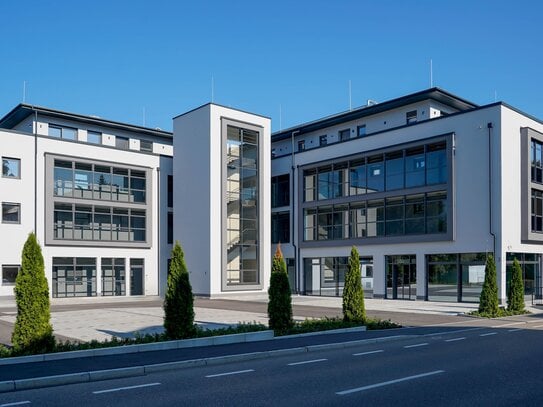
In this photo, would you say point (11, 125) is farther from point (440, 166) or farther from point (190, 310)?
point (190, 310)

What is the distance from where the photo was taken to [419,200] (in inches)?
1417

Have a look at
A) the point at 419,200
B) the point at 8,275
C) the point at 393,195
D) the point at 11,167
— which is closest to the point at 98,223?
the point at 11,167

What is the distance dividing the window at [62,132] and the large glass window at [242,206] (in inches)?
469

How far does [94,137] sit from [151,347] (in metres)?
33.2

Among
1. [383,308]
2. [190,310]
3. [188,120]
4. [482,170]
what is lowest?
[383,308]

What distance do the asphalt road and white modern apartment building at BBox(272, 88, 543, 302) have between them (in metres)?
19.3

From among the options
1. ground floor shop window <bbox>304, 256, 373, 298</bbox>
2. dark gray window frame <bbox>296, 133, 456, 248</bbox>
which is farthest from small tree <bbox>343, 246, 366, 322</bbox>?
ground floor shop window <bbox>304, 256, 373, 298</bbox>

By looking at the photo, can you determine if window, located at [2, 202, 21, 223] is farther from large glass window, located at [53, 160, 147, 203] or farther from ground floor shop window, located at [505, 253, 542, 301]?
ground floor shop window, located at [505, 253, 542, 301]

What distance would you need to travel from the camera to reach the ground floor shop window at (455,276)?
1288 inches

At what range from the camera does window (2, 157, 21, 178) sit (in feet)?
116

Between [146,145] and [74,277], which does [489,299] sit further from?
[146,145]

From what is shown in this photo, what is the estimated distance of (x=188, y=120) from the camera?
41.0 m

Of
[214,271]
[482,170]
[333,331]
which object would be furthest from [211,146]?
[333,331]

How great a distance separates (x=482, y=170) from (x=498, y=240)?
399 centimetres
